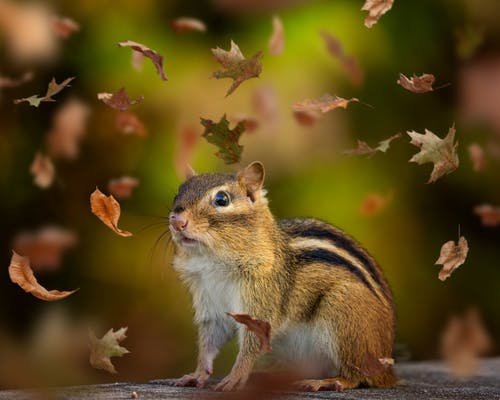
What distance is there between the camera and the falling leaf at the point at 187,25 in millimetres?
6938

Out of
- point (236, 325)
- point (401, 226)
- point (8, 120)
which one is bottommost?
point (236, 325)

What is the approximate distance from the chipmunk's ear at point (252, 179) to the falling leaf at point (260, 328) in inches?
19.5

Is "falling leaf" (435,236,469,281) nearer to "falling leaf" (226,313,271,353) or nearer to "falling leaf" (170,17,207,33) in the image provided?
"falling leaf" (226,313,271,353)

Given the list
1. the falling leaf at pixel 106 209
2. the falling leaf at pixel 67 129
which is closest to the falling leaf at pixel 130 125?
the falling leaf at pixel 67 129

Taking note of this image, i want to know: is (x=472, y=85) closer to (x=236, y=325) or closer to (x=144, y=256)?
(x=144, y=256)

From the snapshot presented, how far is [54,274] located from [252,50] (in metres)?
1.75

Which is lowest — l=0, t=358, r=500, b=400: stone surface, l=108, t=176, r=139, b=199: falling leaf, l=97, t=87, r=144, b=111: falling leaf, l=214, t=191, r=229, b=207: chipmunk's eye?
l=0, t=358, r=500, b=400: stone surface

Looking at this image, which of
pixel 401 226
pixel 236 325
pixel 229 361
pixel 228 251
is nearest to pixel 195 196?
pixel 228 251

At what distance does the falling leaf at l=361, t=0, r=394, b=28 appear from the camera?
495cm

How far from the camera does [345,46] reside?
720 centimetres

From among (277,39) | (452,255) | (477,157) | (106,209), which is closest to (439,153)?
(452,255)

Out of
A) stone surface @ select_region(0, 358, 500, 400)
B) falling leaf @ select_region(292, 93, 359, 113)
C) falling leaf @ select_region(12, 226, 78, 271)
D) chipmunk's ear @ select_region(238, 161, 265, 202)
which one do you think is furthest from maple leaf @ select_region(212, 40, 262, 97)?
falling leaf @ select_region(12, 226, 78, 271)

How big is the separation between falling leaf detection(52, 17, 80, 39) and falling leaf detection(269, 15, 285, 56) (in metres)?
1.13

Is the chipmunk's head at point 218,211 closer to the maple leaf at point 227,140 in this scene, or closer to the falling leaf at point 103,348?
the maple leaf at point 227,140
